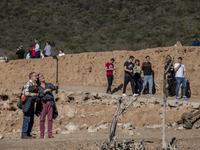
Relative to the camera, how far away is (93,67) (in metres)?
16.1

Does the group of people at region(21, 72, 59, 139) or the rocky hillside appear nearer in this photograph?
the group of people at region(21, 72, 59, 139)

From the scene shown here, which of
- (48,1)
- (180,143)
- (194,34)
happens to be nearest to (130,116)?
(180,143)

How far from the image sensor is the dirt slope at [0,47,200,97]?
13.0m

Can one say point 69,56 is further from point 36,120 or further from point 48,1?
point 48,1

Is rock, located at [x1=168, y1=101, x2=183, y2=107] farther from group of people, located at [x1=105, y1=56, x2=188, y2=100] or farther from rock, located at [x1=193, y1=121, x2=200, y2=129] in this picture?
rock, located at [x1=193, y1=121, x2=200, y2=129]

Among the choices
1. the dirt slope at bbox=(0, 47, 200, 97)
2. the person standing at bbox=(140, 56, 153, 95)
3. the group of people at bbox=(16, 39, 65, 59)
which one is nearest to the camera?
the person standing at bbox=(140, 56, 153, 95)

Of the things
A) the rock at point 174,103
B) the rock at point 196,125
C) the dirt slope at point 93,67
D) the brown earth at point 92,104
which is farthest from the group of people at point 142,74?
the rock at point 196,125

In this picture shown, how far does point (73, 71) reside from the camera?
658 inches

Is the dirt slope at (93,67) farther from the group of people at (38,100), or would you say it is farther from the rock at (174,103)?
the group of people at (38,100)

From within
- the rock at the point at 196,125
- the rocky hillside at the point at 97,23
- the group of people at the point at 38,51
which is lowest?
the rock at the point at 196,125

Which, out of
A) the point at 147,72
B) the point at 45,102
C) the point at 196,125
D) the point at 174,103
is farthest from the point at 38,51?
the point at 196,125

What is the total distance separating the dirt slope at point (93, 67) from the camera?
1304 cm

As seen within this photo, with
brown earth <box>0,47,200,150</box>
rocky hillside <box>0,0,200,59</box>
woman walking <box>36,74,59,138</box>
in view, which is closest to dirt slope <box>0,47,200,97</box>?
brown earth <box>0,47,200,150</box>

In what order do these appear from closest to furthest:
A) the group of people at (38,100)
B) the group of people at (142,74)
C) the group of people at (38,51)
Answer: the group of people at (38,100), the group of people at (142,74), the group of people at (38,51)
